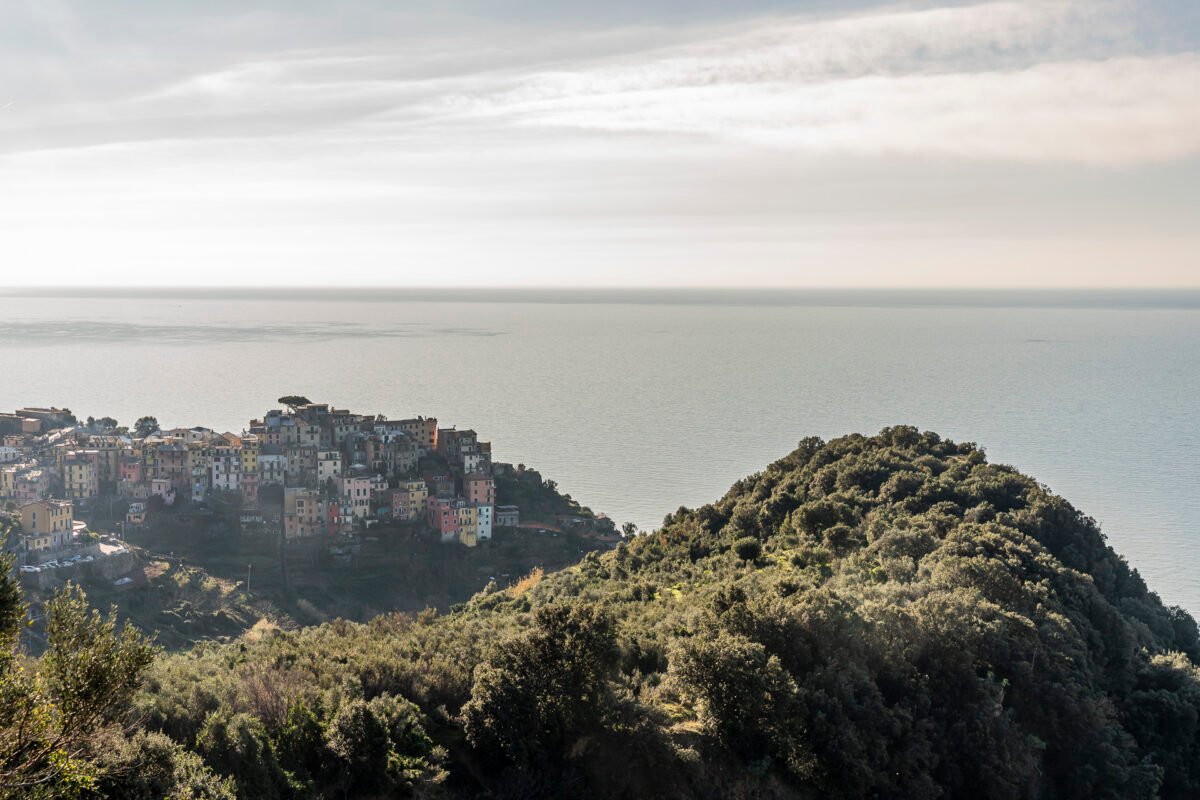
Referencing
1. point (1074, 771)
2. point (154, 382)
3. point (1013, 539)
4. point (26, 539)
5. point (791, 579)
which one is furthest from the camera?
point (154, 382)

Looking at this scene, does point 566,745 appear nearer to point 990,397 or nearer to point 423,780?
point 423,780

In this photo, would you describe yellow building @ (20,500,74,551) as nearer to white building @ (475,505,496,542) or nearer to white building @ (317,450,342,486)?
white building @ (317,450,342,486)

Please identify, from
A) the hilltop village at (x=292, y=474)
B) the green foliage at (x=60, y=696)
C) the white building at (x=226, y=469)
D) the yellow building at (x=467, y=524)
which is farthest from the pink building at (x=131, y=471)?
the green foliage at (x=60, y=696)

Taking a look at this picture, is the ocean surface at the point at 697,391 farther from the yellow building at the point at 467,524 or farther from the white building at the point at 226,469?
the white building at the point at 226,469

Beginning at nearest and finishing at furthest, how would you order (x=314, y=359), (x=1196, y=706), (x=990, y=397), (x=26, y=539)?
(x=1196, y=706) < (x=26, y=539) < (x=990, y=397) < (x=314, y=359)

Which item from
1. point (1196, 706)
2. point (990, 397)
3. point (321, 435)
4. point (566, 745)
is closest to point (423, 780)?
point (566, 745)

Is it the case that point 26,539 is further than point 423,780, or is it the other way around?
point 26,539
